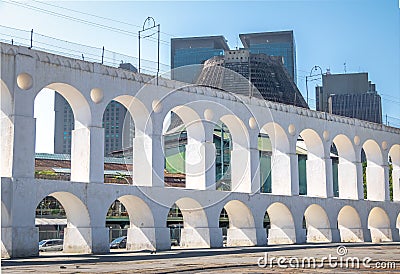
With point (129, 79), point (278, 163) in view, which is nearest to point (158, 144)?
point (129, 79)

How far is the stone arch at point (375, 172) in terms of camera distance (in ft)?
154

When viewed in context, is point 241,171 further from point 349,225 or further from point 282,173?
point 349,225

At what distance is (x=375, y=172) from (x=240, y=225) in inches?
609

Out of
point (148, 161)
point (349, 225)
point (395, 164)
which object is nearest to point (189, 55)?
point (395, 164)

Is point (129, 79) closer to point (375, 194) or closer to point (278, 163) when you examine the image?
point (278, 163)

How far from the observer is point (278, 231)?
3909cm

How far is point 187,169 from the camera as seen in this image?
→ 120 feet

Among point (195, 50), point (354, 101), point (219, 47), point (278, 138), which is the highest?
point (219, 47)

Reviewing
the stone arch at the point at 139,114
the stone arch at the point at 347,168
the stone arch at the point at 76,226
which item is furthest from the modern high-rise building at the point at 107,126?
the stone arch at the point at 76,226

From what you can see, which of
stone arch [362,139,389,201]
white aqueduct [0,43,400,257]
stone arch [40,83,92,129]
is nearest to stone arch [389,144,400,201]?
white aqueduct [0,43,400,257]

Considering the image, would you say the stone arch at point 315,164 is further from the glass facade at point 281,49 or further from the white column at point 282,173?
the glass facade at point 281,49

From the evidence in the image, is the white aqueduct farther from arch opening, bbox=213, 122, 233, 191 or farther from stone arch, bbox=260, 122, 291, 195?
arch opening, bbox=213, 122, 233, 191

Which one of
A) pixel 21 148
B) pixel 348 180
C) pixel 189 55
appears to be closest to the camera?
pixel 21 148

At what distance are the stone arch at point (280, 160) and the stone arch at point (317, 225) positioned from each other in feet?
8.78
